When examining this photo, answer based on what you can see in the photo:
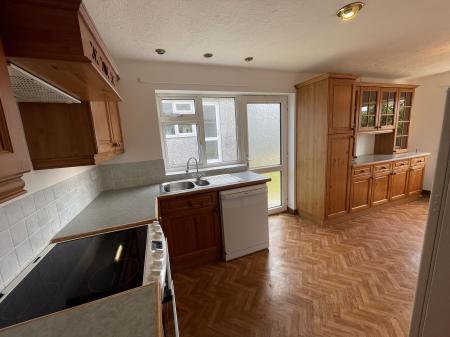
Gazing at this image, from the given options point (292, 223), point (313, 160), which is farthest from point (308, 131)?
point (292, 223)

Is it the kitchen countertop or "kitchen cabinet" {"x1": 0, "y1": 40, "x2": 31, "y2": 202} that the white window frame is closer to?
the kitchen countertop

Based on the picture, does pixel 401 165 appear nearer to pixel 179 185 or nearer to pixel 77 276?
pixel 179 185

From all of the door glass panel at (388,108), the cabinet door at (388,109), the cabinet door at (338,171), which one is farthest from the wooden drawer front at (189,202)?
the door glass panel at (388,108)

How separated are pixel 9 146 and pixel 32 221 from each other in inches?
30.5

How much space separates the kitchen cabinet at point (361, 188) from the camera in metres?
2.96

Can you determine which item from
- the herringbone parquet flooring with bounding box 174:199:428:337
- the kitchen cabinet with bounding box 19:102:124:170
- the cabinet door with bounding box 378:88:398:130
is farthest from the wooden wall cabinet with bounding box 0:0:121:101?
the cabinet door with bounding box 378:88:398:130

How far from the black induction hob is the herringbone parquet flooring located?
3.04 ft

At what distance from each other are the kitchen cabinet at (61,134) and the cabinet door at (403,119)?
4.53 meters

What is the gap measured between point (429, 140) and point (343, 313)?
4038 mm

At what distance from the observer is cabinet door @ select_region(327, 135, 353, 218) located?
271cm

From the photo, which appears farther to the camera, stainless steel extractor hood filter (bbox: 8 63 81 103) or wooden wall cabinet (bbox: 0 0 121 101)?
stainless steel extractor hood filter (bbox: 8 63 81 103)

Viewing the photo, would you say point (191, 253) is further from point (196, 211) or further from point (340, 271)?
point (340, 271)

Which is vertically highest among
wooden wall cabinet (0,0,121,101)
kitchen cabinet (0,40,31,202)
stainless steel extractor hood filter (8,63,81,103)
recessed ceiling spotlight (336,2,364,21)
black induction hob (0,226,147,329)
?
recessed ceiling spotlight (336,2,364,21)

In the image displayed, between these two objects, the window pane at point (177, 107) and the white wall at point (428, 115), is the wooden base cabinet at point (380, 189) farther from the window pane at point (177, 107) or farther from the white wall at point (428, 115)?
the window pane at point (177, 107)
